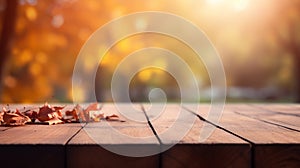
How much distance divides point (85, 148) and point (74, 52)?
6.29 metres

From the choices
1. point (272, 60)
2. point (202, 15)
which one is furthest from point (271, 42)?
point (272, 60)

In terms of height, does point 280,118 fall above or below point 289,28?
below

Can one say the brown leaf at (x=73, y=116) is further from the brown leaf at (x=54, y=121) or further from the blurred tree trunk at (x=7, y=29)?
the blurred tree trunk at (x=7, y=29)

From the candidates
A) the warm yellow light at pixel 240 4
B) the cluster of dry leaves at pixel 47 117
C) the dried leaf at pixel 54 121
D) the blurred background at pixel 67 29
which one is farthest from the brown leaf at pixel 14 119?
the warm yellow light at pixel 240 4

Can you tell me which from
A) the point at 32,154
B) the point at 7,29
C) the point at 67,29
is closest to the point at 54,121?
the point at 32,154

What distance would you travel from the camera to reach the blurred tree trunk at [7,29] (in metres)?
6.68

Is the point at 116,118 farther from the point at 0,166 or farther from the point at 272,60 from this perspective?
the point at 272,60

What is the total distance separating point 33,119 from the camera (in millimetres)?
2301

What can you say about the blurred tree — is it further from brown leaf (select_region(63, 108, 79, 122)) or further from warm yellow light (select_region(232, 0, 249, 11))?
brown leaf (select_region(63, 108, 79, 122))

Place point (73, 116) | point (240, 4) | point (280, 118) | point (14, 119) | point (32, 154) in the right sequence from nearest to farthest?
point (32, 154)
point (14, 119)
point (73, 116)
point (280, 118)
point (240, 4)

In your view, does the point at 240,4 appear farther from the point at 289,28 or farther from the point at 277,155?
the point at 277,155

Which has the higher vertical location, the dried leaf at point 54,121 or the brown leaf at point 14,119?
the brown leaf at point 14,119

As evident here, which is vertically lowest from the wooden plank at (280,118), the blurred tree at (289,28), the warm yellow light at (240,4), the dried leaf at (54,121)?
the wooden plank at (280,118)

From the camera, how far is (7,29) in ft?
22.1
